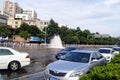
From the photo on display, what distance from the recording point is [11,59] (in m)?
14.8

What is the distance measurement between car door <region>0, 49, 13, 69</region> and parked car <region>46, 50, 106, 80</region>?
4.03 m

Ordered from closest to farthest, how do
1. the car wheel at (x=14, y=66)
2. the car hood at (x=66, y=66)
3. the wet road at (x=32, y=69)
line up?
the car hood at (x=66, y=66), the wet road at (x=32, y=69), the car wheel at (x=14, y=66)

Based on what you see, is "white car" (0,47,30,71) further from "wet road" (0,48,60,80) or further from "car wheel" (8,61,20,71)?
"wet road" (0,48,60,80)

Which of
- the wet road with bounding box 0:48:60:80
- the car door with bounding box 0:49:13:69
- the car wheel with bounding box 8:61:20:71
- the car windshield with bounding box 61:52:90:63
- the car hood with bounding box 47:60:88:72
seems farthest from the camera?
the car wheel with bounding box 8:61:20:71

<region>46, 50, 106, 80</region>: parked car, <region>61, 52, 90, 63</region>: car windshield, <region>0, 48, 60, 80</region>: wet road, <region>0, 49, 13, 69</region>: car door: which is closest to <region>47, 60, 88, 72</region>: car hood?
<region>46, 50, 106, 80</region>: parked car

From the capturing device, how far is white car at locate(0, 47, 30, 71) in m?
14.4

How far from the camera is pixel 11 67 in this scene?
48.5 ft

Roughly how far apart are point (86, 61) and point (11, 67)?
512 cm

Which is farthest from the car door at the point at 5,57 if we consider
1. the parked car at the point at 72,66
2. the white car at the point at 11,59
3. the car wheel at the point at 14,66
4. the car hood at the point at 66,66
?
the car hood at the point at 66,66

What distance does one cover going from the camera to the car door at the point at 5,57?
565 inches

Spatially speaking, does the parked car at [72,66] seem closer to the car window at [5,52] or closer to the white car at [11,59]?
the white car at [11,59]

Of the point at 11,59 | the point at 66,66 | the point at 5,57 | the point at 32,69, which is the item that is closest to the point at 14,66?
the point at 11,59

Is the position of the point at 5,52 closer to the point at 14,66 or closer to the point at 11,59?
the point at 11,59

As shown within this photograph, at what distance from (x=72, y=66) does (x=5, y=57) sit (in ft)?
17.7
